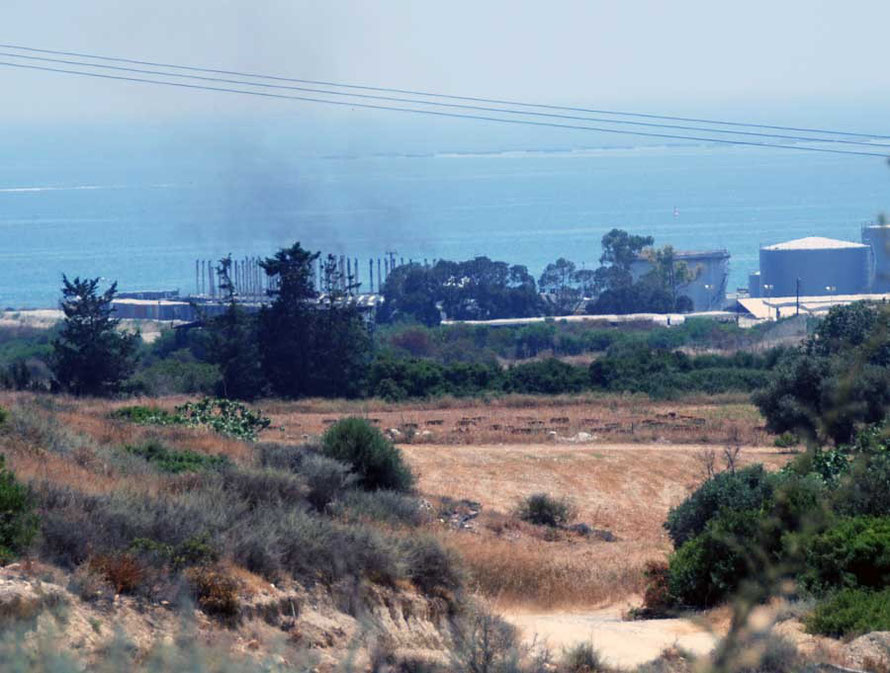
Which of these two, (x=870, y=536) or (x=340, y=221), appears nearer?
(x=870, y=536)

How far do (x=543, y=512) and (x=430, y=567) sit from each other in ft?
29.4

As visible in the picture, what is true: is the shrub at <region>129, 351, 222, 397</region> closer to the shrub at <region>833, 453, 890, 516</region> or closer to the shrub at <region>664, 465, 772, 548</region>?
the shrub at <region>664, 465, 772, 548</region>

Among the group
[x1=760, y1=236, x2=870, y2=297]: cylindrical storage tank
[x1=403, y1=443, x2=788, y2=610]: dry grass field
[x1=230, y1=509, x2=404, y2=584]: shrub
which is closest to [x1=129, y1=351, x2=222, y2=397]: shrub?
[x1=403, y1=443, x2=788, y2=610]: dry grass field

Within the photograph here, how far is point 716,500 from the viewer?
15.1 m

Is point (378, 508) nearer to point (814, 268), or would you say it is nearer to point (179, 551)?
point (179, 551)

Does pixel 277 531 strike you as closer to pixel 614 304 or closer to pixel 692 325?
pixel 692 325

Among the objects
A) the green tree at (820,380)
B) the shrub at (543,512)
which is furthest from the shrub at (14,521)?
the green tree at (820,380)

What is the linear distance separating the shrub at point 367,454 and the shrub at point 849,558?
8.30 m

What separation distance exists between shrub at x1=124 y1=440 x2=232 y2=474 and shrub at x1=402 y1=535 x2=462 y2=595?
509 centimetres

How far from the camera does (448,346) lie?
6600 cm

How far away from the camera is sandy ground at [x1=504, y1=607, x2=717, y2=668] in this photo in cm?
980

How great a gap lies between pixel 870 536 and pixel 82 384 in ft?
108

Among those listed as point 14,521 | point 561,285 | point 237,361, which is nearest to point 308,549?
point 14,521

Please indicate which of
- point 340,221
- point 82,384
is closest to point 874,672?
point 82,384
